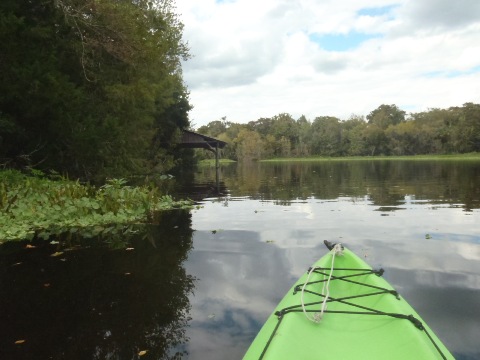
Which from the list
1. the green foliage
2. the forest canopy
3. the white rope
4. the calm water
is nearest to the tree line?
the forest canopy

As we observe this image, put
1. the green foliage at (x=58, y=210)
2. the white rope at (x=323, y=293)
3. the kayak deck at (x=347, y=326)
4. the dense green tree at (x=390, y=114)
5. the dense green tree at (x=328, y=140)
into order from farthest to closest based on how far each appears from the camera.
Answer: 1. the dense green tree at (x=390, y=114)
2. the dense green tree at (x=328, y=140)
3. the green foliage at (x=58, y=210)
4. the white rope at (x=323, y=293)
5. the kayak deck at (x=347, y=326)

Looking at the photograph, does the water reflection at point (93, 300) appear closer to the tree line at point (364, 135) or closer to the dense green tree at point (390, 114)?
the tree line at point (364, 135)

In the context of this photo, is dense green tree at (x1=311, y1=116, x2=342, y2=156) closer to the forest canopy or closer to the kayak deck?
the forest canopy

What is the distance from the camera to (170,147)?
42.1 m

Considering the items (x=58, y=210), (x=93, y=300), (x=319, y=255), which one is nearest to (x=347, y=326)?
(x=93, y=300)

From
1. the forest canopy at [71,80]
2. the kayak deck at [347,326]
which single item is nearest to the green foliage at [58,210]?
the forest canopy at [71,80]

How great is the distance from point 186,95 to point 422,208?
3613cm

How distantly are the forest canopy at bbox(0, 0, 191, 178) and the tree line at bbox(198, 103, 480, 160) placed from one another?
2419 inches

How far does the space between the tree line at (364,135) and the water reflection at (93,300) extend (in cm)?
7376

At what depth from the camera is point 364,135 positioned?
98125 mm

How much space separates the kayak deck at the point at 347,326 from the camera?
3213mm

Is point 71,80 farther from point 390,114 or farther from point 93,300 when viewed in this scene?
point 390,114

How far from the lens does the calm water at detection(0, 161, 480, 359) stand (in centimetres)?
443

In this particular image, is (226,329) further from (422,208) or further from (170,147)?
(170,147)
